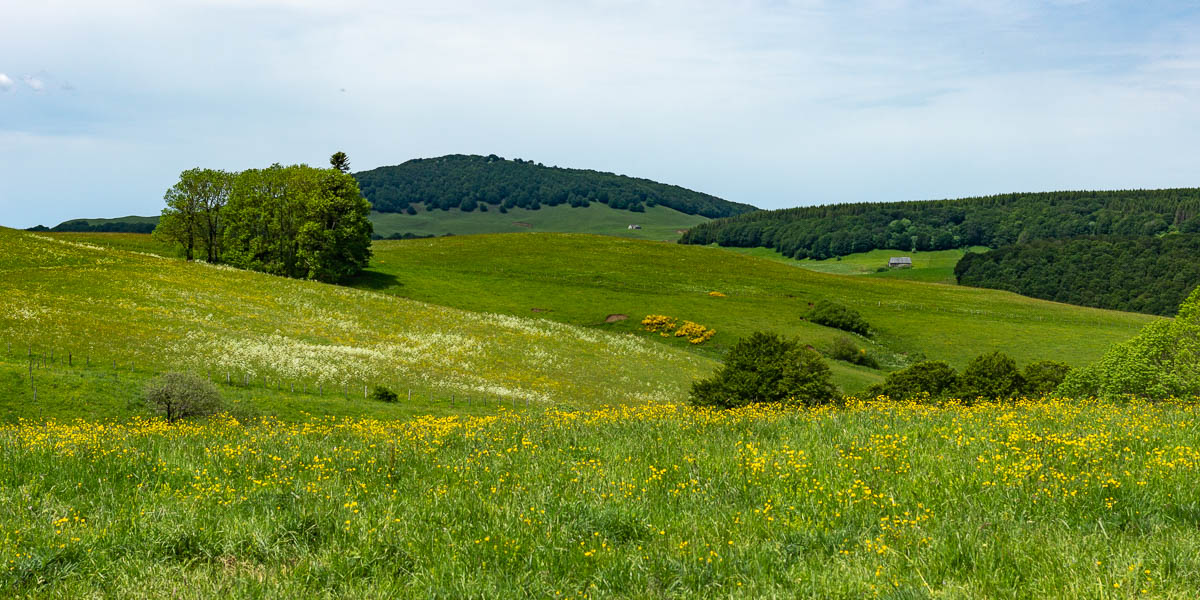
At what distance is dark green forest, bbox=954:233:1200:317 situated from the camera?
6511 inches

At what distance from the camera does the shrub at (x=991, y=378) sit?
37969 mm

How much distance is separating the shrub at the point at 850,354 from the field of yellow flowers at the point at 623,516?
61.2 m

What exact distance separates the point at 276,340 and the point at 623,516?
50.8 meters

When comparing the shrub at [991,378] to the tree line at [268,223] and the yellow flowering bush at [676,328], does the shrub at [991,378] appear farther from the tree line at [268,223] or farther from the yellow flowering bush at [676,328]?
the tree line at [268,223]

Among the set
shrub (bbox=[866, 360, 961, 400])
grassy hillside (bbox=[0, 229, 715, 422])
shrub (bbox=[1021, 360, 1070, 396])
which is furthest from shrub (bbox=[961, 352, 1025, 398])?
grassy hillside (bbox=[0, 229, 715, 422])

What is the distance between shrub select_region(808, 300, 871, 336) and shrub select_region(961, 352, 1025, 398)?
138ft

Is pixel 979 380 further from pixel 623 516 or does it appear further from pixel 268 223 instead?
pixel 268 223

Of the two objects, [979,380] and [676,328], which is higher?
[979,380]

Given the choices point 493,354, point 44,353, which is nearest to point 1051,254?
point 493,354

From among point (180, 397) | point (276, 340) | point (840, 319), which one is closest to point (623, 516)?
point (180, 397)

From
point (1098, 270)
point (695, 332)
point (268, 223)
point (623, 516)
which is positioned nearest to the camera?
point (623, 516)

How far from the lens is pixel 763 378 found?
115 feet

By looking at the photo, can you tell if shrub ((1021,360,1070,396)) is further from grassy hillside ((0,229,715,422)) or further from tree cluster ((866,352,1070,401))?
grassy hillside ((0,229,715,422))

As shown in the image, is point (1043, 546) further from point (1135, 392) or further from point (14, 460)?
point (1135, 392)
